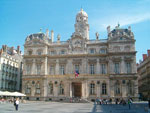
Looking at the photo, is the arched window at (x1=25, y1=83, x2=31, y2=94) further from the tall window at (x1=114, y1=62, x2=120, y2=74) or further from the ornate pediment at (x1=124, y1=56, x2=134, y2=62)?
the ornate pediment at (x1=124, y1=56, x2=134, y2=62)

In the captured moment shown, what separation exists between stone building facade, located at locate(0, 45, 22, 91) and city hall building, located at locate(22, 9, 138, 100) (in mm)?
8087

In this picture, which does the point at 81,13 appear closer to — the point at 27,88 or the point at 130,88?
the point at 130,88

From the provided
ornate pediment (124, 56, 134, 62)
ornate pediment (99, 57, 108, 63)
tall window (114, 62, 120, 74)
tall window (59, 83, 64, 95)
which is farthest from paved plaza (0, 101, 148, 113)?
ornate pediment (99, 57, 108, 63)

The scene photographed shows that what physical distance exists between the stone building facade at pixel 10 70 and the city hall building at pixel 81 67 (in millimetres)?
8087

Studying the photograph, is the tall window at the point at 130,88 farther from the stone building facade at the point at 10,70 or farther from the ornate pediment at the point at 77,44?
the stone building facade at the point at 10,70

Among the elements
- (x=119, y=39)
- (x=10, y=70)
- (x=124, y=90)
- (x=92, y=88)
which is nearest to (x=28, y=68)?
(x=10, y=70)

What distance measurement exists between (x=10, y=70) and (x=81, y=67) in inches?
1072

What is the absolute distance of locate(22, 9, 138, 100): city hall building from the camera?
5821 cm

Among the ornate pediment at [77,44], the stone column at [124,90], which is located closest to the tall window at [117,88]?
the stone column at [124,90]

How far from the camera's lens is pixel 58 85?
61625 mm

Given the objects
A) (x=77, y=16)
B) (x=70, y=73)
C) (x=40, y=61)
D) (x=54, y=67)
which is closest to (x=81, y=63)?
(x=70, y=73)

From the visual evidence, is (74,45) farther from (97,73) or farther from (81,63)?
(97,73)

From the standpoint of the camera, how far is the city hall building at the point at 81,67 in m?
58.2

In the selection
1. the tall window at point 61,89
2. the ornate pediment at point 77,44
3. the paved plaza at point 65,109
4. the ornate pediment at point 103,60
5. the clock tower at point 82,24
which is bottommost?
the paved plaza at point 65,109
